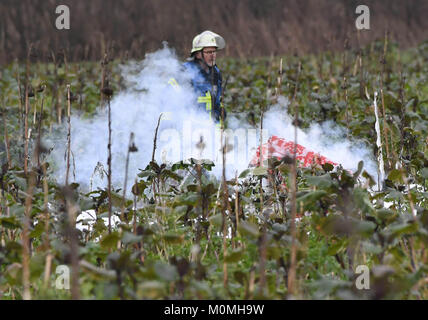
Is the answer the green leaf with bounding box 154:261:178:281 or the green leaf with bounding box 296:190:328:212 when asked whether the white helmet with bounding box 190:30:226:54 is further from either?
the green leaf with bounding box 154:261:178:281

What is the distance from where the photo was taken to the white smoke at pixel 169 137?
489cm

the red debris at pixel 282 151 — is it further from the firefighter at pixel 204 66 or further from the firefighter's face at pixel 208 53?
the firefighter's face at pixel 208 53

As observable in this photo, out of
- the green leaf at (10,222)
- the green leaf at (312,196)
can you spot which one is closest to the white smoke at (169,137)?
the green leaf at (10,222)

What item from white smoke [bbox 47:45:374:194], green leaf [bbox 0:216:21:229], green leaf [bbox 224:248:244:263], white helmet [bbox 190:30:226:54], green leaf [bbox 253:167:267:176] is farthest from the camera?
white helmet [bbox 190:30:226:54]

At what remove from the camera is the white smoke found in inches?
193

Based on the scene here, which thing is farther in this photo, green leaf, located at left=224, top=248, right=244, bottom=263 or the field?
green leaf, located at left=224, top=248, right=244, bottom=263

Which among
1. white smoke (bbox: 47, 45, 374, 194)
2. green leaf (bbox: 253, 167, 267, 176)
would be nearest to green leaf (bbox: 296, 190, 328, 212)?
green leaf (bbox: 253, 167, 267, 176)

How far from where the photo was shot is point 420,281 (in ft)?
6.61

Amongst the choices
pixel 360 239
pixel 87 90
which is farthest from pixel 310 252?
pixel 87 90

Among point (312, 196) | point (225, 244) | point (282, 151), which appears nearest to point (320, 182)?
point (312, 196)

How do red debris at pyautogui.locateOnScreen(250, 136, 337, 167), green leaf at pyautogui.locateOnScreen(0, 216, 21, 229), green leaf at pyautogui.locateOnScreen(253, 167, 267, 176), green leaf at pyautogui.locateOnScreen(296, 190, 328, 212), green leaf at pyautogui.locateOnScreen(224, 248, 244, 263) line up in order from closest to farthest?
1. green leaf at pyautogui.locateOnScreen(224, 248, 244, 263)
2. green leaf at pyautogui.locateOnScreen(296, 190, 328, 212)
3. green leaf at pyautogui.locateOnScreen(0, 216, 21, 229)
4. green leaf at pyautogui.locateOnScreen(253, 167, 267, 176)
5. red debris at pyautogui.locateOnScreen(250, 136, 337, 167)

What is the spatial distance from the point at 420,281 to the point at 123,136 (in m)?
3.81

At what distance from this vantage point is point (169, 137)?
530 cm
